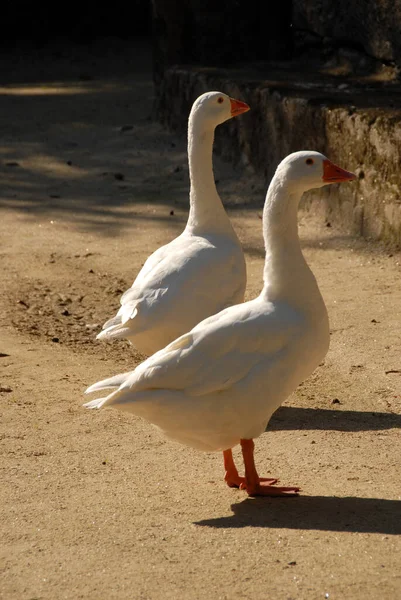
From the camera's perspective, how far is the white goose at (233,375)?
3.41 metres

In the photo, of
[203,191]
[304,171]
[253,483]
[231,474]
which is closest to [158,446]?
[231,474]

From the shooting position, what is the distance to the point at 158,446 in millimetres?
4062

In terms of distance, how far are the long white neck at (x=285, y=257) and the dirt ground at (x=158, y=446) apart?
2.31 feet

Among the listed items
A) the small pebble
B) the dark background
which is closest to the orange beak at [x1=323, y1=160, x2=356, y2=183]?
the small pebble

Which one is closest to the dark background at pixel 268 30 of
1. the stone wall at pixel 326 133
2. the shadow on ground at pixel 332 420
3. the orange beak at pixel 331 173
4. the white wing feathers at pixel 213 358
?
the stone wall at pixel 326 133

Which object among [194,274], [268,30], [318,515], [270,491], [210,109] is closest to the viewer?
[318,515]

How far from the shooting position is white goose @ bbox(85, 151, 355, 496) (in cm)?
341

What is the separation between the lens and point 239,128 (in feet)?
27.0

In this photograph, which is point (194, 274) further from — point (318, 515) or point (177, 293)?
point (318, 515)

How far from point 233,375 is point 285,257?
0.53 metres

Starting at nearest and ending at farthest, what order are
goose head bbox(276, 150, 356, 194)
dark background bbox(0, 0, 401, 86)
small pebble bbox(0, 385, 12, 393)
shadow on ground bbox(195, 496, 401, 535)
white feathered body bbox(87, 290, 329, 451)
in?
1. shadow on ground bbox(195, 496, 401, 535)
2. white feathered body bbox(87, 290, 329, 451)
3. goose head bbox(276, 150, 356, 194)
4. small pebble bbox(0, 385, 12, 393)
5. dark background bbox(0, 0, 401, 86)

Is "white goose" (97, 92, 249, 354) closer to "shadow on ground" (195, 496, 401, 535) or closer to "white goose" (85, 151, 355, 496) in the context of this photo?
"white goose" (85, 151, 355, 496)

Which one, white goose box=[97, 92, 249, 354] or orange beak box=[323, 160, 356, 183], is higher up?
orange beak box=[323, 160, 356, 183]

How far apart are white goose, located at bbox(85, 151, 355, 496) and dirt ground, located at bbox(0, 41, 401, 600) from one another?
0.28 metres
